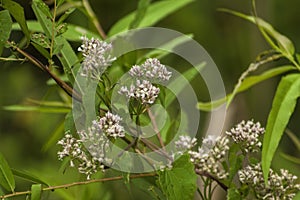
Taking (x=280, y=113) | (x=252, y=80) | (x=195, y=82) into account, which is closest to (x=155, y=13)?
(x=252, y=80)

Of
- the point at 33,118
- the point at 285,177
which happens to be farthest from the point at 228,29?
the point at 285,177

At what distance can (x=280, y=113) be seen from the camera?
25.8 inches

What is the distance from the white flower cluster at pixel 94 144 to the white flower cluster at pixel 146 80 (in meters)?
0.02

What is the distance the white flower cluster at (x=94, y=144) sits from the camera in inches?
21.2

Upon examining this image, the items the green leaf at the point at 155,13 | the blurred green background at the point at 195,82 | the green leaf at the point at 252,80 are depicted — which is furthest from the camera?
the blurred green background at the point at 195,82

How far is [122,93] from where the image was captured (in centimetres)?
56

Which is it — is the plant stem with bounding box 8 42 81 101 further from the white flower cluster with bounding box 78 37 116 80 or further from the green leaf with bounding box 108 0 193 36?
the green leaf with bounding box 108 0 193 36

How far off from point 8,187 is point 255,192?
8.5 inches

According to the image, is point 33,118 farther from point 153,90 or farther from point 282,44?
point 153,90

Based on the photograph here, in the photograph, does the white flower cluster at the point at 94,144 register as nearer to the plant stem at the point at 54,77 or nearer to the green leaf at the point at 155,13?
the plant stem at the point at 54,77

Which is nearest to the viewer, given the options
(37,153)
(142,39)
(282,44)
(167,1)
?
(282,44)

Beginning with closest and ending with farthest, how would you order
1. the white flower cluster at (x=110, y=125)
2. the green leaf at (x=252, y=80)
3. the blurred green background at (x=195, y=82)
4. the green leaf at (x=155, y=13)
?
the white flower cluster at (x=110, y=125)
the green leaf at (x=252, y=80)
the green leaf at (x=155, y=13)
the blurred green background at (x=195, y=82)

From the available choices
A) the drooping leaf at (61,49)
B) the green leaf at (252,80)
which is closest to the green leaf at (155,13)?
the green leaf at (252,80)

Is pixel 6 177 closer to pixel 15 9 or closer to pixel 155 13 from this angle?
pixel 15 9
